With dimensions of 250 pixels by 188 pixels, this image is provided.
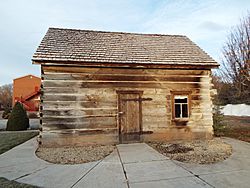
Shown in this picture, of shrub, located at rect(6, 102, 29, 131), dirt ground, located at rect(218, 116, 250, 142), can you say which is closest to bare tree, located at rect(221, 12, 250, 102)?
dirt ground, located at rect(218, 116, 250, 142)

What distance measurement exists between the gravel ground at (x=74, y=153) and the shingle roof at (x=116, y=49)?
376 centimetres

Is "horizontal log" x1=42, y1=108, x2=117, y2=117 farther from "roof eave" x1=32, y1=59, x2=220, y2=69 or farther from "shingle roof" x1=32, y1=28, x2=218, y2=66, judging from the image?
"shingle roof" x1=32, y1=28, x2=218, y2=66

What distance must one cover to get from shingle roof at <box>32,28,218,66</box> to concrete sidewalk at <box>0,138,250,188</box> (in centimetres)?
446

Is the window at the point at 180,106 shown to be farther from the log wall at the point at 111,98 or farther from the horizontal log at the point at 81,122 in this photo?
the horizontal log at the point at 81,122

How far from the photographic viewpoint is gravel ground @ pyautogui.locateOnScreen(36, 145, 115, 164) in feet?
22.3

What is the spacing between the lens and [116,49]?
1057 cm

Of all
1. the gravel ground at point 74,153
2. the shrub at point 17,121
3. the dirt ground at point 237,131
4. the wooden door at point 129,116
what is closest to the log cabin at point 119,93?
the wooden door at point 129,116

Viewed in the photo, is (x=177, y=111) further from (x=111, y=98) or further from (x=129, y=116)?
(x=111, y=98)

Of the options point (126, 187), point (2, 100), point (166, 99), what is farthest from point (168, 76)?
point (2, 100)

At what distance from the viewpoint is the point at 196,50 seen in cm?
1154

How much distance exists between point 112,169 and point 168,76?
Result: 18.7ft

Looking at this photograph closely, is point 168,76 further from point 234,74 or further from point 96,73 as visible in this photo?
Result: point 234,74

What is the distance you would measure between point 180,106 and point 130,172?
5.43 meters

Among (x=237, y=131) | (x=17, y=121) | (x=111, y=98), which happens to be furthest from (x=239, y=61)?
(x=17, y=121)
